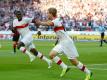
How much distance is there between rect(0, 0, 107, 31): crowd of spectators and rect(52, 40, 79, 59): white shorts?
36.7 meters

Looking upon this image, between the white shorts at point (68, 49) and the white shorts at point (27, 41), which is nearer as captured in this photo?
the white shorts at point (68, 49)

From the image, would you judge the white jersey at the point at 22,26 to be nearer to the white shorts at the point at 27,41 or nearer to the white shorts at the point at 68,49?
the white shorts at the point at 27,41

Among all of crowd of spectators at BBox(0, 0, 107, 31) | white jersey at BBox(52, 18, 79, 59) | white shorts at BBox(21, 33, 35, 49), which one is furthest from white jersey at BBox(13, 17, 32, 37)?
crowd of spectators at BBox(0, 0, 107, 31)

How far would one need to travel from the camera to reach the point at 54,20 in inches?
599

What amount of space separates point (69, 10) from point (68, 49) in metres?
41.0

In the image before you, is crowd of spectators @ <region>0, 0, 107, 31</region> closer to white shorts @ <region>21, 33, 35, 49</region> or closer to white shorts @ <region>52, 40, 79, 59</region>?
white shorts @ <region>21, 33, 35, 49</region>

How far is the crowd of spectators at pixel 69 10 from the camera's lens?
53.5 m

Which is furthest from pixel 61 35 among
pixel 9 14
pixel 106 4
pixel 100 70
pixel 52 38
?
pixel 106 4

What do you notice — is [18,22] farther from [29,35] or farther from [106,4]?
[106,4]

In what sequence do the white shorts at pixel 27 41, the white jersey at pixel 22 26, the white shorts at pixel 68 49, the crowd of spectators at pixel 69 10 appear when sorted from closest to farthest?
the white shorts at pixel 68 49 → the white shorts at pixel 27 41 → the white jersey at pixel 22 26 → the crowd of spectators at pixel 69 10

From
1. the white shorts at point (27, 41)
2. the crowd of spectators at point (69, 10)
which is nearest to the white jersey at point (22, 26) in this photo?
the white shorts at point (27, 41)

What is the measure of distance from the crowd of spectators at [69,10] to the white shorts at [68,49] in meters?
36.7

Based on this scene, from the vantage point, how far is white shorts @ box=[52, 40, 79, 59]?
15.6 metres

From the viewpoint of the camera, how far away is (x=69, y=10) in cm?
5647
